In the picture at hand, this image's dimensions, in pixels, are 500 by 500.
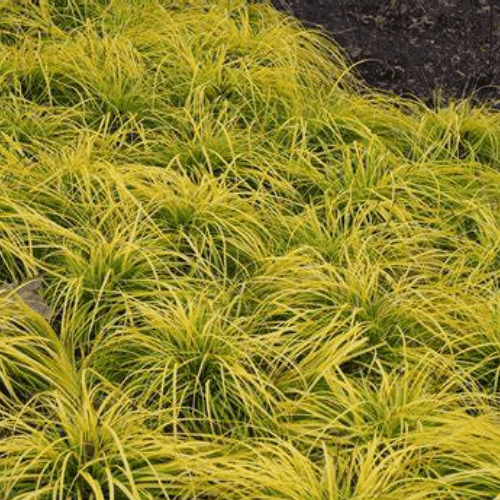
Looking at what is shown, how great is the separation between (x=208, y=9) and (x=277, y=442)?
3100 mm

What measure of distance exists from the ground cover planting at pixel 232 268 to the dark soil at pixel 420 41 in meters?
0.13

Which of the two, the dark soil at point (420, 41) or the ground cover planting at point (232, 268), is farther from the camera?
the dark soil at point (420, 41)

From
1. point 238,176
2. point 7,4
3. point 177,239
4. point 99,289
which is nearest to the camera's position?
point 99,289

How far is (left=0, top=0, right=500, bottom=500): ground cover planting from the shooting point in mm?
2576

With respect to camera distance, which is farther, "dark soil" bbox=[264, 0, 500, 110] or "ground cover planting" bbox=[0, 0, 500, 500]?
"dark soil" bbox=[264, 0, 500, 110]

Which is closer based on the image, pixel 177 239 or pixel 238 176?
pixel 177 239

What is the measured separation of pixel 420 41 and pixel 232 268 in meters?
2.15

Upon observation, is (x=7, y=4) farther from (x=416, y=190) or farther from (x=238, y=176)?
(x=416, y=190)

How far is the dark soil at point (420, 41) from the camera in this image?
197 inches

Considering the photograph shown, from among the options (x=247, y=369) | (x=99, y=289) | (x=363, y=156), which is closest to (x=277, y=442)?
(x=247, y=369)

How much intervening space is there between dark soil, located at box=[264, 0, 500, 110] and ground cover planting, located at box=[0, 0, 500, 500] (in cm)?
13

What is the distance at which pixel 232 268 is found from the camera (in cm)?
355

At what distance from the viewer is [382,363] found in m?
3.12

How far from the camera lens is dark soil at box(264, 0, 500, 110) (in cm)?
501
